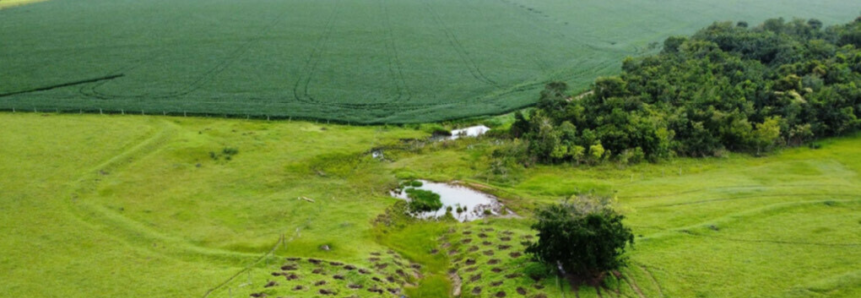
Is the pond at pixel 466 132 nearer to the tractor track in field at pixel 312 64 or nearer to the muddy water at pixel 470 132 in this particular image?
the muddy water at pixel 470 132

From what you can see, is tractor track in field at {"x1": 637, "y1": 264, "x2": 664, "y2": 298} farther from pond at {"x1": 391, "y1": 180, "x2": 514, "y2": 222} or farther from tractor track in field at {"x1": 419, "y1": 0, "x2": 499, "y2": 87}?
tractor track in field at {"x1": 419, "y1": 0, "x2": 499, "y2": 87}

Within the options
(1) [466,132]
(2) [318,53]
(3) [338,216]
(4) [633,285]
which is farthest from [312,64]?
(4) [633,285]

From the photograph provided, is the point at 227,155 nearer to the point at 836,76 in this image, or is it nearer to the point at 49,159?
the point at 49,159

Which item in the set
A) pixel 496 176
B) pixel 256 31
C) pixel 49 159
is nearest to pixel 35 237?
pixel 49 159

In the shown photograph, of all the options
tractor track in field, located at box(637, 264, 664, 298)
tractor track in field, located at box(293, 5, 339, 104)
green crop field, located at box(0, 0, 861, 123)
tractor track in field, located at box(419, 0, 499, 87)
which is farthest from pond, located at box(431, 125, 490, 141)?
tractor track in field, located at box(637, 264, 664, 298)

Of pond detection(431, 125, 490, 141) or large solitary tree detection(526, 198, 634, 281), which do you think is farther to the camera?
pond detection(431, 125, 490, 141)

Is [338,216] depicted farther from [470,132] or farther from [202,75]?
[202,75]

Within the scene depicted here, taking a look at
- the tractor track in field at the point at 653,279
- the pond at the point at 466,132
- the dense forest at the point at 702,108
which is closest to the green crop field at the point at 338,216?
the tractor track in field at the point at 653,279
